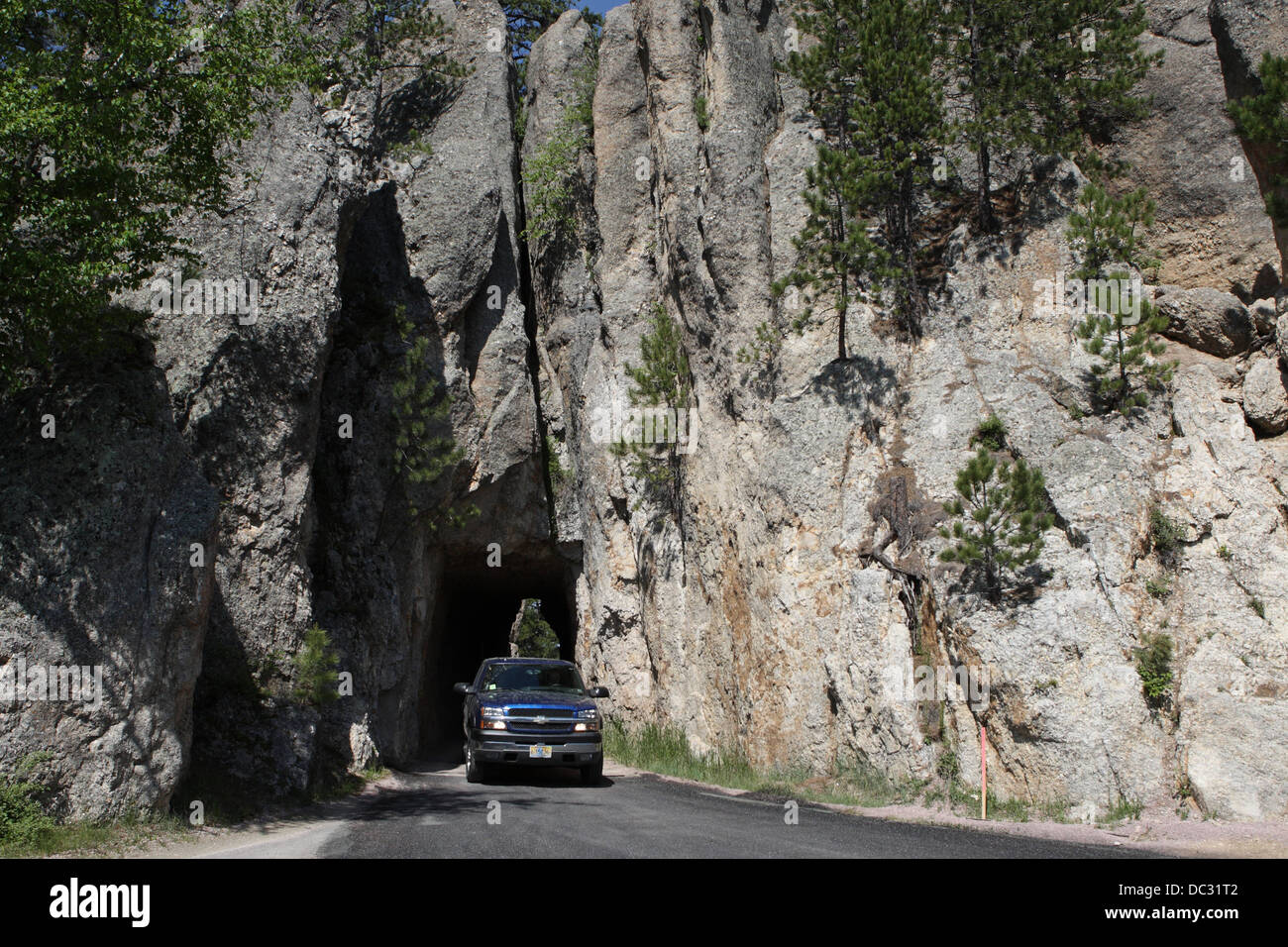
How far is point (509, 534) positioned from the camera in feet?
70.2

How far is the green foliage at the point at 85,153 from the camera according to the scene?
9.17m

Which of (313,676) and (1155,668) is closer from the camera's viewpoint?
(1155,668)

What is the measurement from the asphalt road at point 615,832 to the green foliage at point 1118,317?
7.25m

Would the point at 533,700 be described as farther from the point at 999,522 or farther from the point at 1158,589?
the point at 1158,589

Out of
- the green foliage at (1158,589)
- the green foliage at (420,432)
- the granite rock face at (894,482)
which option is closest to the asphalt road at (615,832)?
the granite rock face at (894,482)

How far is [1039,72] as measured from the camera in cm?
1545

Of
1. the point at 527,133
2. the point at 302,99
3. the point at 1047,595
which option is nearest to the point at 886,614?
the point at 1047,595

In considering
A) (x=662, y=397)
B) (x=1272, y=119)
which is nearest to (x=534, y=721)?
(x=662, y=397)
